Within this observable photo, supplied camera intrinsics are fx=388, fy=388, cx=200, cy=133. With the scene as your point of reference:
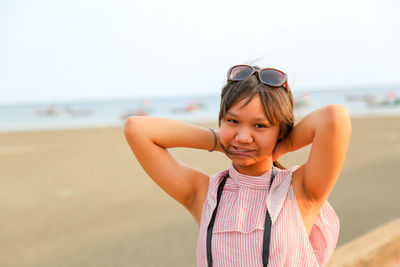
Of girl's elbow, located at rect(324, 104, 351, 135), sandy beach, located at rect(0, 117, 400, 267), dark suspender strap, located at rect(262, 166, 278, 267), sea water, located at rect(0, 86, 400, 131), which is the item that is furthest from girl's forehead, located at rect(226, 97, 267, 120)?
sea water, located at rect(0, 86, 400, 131)

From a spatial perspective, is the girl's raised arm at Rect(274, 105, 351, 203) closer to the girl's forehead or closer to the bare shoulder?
the girl's forehead

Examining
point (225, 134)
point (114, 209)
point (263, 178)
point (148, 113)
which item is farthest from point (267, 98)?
point (148, 113)

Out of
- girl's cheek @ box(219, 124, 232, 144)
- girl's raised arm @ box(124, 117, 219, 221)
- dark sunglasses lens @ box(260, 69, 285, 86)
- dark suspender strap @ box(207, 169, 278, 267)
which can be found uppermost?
dark sunglasses lens @ box(260, 69, 285, 86)

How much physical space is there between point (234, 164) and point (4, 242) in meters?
3.96

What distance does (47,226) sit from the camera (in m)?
4.95

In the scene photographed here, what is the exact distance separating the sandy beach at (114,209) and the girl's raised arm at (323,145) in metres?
2.59

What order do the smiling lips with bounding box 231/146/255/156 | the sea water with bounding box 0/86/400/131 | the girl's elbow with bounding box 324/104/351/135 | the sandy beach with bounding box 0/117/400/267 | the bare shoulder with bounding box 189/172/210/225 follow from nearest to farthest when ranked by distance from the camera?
the girl's elbow with bounding box 324/104/351/135
the smiling lips with bounding box 231/146/255/156
the bare shoulder with bounding box 189/172/210/225
the sandy beach with bounding box 0/117/400/267
the sea water with bounding box 0/86/400/131

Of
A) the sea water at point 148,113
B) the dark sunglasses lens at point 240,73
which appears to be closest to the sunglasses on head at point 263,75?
the dark sunglasses lens at point 240,73

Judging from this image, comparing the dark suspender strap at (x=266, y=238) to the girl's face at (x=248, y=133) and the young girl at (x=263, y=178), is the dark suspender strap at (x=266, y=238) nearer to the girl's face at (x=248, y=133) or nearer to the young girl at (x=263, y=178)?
the young girl at (x=263, y=178)

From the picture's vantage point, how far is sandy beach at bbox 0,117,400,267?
160 inches

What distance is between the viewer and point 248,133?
140cm

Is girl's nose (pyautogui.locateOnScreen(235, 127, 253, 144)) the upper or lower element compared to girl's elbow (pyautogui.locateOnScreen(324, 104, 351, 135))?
lower

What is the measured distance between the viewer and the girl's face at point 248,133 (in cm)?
139

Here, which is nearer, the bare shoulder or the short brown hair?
the short brown hair
